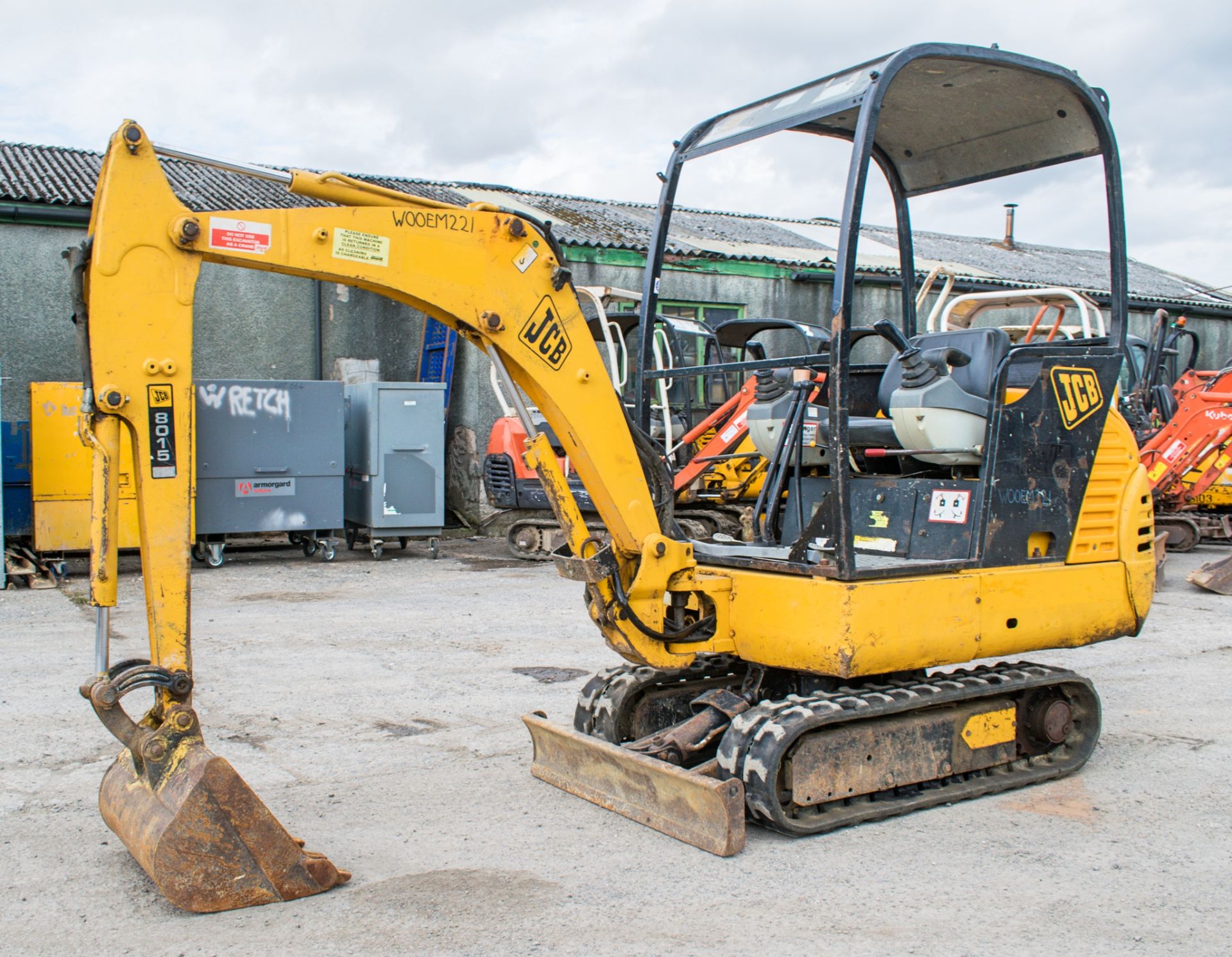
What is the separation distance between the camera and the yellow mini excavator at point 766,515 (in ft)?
12.4

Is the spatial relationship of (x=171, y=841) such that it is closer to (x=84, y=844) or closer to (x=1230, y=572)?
(x=84, y=844)

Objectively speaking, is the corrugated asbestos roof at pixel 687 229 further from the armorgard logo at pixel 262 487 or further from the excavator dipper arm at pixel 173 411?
the excavator dipper arm at pixel 173 411

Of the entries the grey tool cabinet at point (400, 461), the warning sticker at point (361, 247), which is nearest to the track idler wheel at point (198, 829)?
the warning sticker at point (361, 247)

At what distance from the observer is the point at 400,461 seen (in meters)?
12.9

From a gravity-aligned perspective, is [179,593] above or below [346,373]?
below

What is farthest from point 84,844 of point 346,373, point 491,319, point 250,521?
point 346,373

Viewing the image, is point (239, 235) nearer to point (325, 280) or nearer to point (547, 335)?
point (325, 280)

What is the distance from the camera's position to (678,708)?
17.8ft

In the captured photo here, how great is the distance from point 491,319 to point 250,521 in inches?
338

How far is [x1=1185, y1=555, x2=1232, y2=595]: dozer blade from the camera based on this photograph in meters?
10.9

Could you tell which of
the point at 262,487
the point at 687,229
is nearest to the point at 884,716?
the point at 262,487

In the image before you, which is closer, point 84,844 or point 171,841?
point 171,841

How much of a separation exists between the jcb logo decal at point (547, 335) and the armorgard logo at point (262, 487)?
27.6 feet

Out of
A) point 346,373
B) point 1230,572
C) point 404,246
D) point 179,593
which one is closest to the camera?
point 179,593
